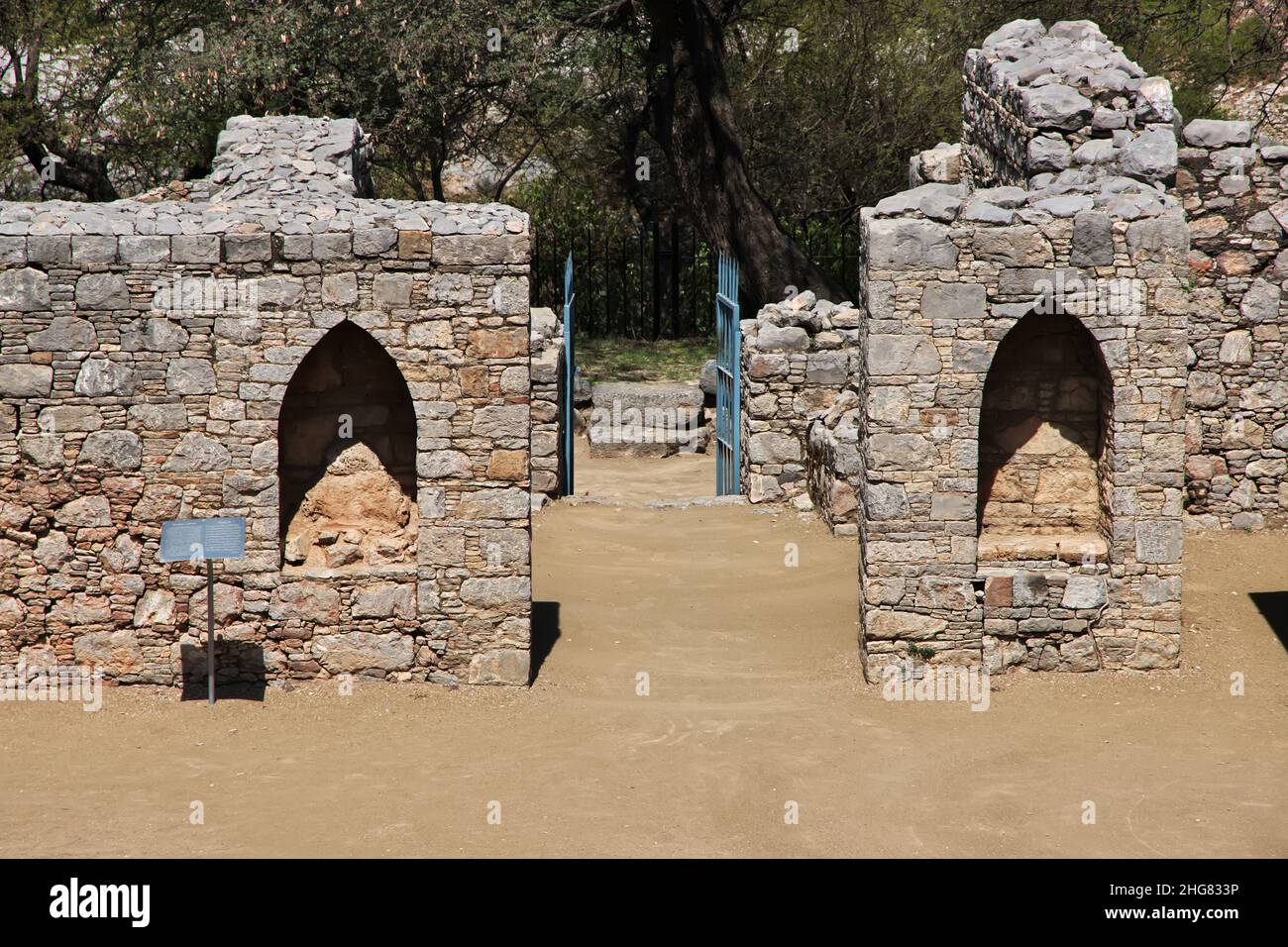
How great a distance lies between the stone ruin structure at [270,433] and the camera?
→ 8.35m

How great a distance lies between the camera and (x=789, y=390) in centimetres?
1365

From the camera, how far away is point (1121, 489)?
8.81 metres

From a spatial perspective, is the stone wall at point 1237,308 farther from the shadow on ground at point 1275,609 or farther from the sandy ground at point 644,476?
the sandy ground at point 644,476

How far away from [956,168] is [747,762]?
6377 mm

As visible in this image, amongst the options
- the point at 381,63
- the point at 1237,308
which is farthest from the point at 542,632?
the point at 381,63

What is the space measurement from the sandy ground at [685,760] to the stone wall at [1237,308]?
79.8 inches

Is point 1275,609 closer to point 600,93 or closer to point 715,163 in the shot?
point 715,163

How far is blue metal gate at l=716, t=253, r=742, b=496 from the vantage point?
14.2 m

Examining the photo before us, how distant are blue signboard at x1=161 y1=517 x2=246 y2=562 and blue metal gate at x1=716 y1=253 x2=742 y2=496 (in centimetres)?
670

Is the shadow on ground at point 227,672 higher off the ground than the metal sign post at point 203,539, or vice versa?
the metal sign post at point 203,539

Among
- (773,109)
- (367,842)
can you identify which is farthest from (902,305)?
(773,109)

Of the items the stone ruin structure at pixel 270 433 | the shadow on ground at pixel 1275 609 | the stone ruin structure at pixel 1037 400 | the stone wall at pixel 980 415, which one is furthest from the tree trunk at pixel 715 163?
the stone ruin structure at pixel 270 433

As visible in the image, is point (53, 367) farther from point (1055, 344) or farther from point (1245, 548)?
point (1245, 548)

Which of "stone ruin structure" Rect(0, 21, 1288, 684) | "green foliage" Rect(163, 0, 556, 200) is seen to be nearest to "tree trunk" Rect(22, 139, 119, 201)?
"green foliage" Rect(163, 0, 556, 200)
